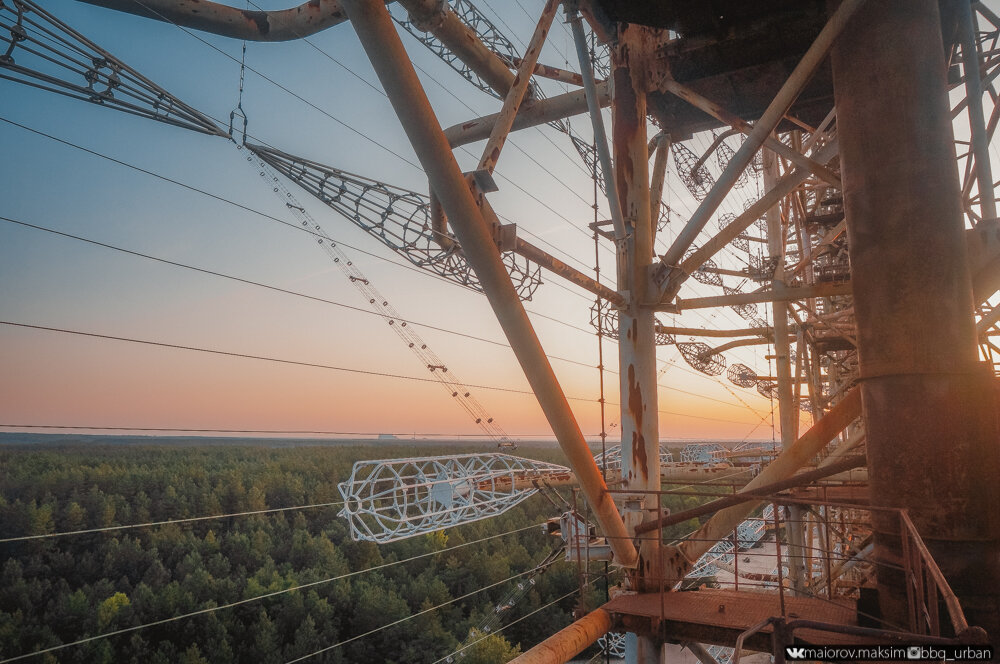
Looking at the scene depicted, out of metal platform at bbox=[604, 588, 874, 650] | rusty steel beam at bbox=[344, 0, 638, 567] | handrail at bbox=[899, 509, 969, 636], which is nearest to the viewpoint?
handrail at bbox=[899, 509, 969, 636]

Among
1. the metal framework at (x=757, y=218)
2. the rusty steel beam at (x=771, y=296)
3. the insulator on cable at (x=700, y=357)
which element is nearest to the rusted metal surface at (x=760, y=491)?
the metal framework at (x=757, y=218)

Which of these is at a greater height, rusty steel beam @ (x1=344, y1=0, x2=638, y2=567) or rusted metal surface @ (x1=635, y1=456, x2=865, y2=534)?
rusty steel beam @ (x1=344, y1=0, x2=638, y2=567)

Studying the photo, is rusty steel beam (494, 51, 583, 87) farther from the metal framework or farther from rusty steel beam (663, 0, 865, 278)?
rusty steel beam (663, 0, 865, 278)

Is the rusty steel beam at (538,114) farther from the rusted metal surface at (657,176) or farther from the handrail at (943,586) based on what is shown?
the handrail at (943,586)

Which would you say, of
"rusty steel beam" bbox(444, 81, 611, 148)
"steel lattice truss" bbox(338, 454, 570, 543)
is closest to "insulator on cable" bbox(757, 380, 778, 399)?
"steel lattice truss" bbox(338, 454, 570, 543)

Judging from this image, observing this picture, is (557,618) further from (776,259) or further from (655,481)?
(655,481)

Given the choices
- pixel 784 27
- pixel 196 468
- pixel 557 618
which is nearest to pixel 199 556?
pixel 196 468
